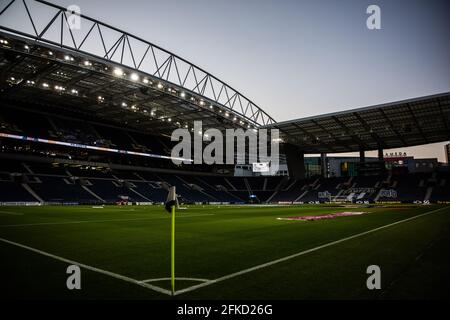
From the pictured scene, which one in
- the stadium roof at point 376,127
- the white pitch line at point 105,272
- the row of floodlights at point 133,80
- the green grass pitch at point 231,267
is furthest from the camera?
the stadium roof at point 376,127

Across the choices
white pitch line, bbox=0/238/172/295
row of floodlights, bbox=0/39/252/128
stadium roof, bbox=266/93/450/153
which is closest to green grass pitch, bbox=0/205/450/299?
white pitch line, bbox=0/238/172/295

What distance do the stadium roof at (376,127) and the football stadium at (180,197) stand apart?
35 centimetres

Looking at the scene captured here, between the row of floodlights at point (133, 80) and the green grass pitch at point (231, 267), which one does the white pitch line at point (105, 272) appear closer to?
the green grass pitch at point (231, 267)

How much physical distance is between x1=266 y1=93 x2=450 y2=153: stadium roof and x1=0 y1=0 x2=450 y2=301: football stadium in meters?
0.35

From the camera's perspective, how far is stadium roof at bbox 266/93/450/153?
43.5 meters

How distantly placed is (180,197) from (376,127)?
38.9m

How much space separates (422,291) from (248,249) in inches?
175

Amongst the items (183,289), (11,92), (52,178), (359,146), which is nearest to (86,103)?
(11,92)

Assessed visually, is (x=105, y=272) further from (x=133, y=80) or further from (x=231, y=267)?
(x=133, y=80)

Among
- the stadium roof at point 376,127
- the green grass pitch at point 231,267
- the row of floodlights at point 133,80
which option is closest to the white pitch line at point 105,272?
the green grass pitch at point 231,267

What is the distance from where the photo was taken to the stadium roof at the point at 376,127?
1714 inches

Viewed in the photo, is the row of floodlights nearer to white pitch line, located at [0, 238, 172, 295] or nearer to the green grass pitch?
the green grass pitch

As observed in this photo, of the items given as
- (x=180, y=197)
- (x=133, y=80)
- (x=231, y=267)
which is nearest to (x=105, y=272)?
(x=231, y=267)
